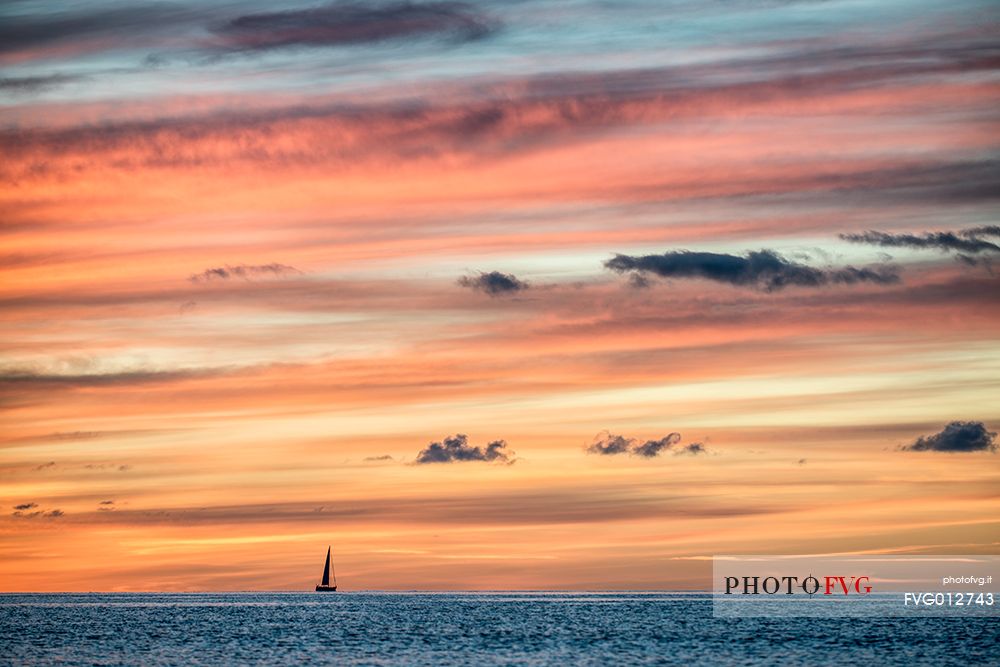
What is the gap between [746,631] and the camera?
19350 cm

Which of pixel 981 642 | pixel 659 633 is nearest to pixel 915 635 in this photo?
pixel 981 642

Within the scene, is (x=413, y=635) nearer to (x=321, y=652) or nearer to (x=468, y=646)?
(x=468, y=646)

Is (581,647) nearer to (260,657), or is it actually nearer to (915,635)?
(260,657)

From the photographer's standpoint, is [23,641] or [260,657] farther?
[23,641]

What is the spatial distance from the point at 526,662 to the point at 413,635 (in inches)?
2532

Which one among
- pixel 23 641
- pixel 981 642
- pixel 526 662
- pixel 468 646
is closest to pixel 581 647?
pixel 468 646

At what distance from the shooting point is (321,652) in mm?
145375

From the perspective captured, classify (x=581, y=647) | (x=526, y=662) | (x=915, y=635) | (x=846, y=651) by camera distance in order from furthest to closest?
(x=915, y=635) → (x=581, y=647) → (x=846, y=651) → (x=526, y=662)

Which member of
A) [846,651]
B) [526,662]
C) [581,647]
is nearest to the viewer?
[526,662]

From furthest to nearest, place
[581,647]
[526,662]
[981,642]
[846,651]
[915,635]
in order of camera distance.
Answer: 1. [915,635]
2. [981,642]
3. [581,647]
4. [846,651]
5. [526,662]

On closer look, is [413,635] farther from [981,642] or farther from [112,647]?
[981,642]

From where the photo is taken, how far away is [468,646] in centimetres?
15912

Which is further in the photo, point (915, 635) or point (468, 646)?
point (915, 635)

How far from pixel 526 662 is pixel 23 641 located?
3293 inches
